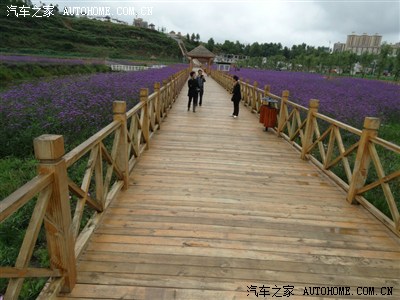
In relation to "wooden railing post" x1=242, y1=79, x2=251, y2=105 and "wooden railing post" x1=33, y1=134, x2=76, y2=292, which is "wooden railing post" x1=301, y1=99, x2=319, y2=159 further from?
"wooden railing post" x1=242, y1=79, x2=251, y2=105

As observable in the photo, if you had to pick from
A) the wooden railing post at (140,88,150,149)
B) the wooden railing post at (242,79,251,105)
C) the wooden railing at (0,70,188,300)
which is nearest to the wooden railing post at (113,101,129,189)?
the wooden railing at (0,70,188,300)

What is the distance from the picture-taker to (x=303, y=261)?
2914 mm

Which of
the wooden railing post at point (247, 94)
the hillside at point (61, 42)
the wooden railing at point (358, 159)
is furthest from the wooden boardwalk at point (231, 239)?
the hillside at point (61, 42)

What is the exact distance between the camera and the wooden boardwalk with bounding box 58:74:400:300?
2.55m

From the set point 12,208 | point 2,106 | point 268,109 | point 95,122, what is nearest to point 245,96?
point 268,109

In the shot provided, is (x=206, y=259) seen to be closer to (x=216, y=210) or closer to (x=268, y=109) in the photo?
(x=216, y=210)

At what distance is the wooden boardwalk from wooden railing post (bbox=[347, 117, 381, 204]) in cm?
25

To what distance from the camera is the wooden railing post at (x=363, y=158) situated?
3967mm

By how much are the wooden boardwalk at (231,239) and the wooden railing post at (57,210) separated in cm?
28

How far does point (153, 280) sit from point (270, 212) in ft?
6.10

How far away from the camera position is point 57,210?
211 centimetres

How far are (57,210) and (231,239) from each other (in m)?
1.80

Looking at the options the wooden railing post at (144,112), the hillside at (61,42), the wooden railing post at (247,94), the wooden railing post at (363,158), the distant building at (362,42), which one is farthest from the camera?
the distant building at (362,42)

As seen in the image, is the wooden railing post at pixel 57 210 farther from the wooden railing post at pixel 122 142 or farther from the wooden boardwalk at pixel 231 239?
the wooden railing post at pixel 122 142
